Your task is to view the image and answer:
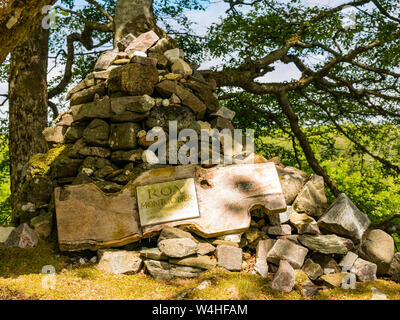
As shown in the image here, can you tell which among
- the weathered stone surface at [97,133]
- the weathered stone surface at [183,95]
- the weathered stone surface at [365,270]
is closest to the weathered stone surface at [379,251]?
the weathered stone surface at [365,270]

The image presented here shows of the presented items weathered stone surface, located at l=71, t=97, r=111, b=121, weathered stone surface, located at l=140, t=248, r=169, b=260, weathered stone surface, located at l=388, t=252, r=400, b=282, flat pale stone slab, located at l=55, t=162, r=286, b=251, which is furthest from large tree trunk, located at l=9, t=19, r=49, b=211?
weathered stone surface, located at l=388, t=252, r=400, b=282

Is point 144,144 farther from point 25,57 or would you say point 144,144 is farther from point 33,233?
point 25,57

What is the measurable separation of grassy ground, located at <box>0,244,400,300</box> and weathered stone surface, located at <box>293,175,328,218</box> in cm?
109

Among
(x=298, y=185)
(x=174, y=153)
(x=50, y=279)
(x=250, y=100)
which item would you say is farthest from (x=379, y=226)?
(x=250, y=100)

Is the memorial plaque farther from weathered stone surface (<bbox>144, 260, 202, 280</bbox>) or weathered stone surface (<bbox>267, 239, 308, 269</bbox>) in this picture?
weathered stone surface (<bbox>267, 239, 308, 269</bbox>)

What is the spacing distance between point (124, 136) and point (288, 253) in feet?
8.56

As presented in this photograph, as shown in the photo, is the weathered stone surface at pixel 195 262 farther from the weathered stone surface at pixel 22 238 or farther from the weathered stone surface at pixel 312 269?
the weathered stone surface at pixel 22 238

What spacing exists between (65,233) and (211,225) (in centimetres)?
175

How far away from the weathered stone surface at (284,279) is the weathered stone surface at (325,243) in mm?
511

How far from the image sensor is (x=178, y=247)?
12.7ft

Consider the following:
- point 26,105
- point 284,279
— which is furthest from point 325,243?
point 26,105

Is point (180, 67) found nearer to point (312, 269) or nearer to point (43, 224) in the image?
point (43, 224)

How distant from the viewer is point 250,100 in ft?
33.5

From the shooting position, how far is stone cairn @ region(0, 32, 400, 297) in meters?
3.94
